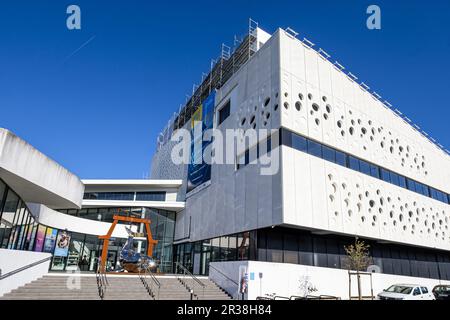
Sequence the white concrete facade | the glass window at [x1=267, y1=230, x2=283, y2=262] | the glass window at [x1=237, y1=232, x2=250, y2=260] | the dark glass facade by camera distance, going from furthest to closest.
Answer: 1. the dark glass facade
2. the glass window at [x1=237, y1=232, x2=250, y2=260]
3. the white concrete facade
4. the glass window at [x1=267, y1=230, x2=283, y2=262]

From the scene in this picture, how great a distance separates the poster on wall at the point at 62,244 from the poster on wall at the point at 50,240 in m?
0.54

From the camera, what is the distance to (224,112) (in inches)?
1291

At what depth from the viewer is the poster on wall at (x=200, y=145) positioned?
33.8 m

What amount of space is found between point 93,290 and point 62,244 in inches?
666

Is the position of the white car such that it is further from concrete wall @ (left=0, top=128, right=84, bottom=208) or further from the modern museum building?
concrete wall @ (left=0, top=128, right=84, bottom=208)

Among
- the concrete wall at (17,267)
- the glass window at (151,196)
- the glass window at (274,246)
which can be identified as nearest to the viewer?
the concrete wall at (17,267)

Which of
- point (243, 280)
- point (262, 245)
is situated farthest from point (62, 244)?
point (262, 245)

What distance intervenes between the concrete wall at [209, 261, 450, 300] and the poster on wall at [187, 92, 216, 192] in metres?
11.2

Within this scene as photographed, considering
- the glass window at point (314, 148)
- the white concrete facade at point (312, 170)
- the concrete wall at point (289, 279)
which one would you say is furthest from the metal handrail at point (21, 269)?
the glass window at point (314, 148)

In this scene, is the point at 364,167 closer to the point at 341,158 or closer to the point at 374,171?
the point at 374,171

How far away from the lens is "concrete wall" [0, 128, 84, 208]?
8812 mm

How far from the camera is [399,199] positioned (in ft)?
101

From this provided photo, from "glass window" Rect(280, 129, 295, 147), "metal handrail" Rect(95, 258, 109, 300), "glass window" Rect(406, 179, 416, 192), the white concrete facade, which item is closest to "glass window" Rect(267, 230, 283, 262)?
the white concrete facade

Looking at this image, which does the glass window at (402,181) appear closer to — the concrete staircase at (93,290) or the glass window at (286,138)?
the glass window at (286,138)
